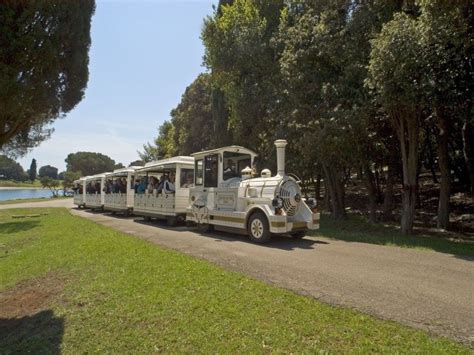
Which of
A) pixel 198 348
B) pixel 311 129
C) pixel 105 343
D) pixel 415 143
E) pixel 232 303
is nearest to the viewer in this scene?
pixel 198 348

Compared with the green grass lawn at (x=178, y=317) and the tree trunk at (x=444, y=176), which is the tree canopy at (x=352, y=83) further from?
the green grass lawn at (x=178, y=317)

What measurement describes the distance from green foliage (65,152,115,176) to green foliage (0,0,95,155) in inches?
3324

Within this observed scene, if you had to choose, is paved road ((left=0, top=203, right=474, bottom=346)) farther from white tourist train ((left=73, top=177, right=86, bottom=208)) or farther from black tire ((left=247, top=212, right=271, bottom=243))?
white tourist train ((left=73, top=177, right=86, bottom=208))

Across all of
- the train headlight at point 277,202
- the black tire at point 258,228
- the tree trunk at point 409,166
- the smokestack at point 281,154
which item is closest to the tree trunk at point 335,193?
the tree trunk at point 409,166

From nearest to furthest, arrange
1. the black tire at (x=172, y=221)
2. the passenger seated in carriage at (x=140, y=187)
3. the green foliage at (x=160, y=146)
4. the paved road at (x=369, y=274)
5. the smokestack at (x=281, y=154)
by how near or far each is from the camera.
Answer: the paved road at (x=369, y=274)
the smokestack at (x=281, y=154)
the black tire at (x=172, y=221)
the passenger seated in carriage at (x=140, y=187)
the green foliage at (x=160, y=146)

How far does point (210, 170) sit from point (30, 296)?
21.2 ft

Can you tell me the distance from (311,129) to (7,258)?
36.1 ft

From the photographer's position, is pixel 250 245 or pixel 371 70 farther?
pixel 371 70

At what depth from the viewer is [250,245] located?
9602 millimetres

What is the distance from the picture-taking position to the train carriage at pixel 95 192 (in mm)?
24469

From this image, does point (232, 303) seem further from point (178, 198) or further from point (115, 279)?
point (178, 198)

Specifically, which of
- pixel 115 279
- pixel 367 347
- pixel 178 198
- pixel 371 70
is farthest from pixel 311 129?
pixel 367 347

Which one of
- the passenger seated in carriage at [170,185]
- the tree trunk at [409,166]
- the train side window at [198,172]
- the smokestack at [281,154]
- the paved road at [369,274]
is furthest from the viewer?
the passenger seated in carriage at [170,185]

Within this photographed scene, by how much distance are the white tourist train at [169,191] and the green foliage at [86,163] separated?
74.9m
